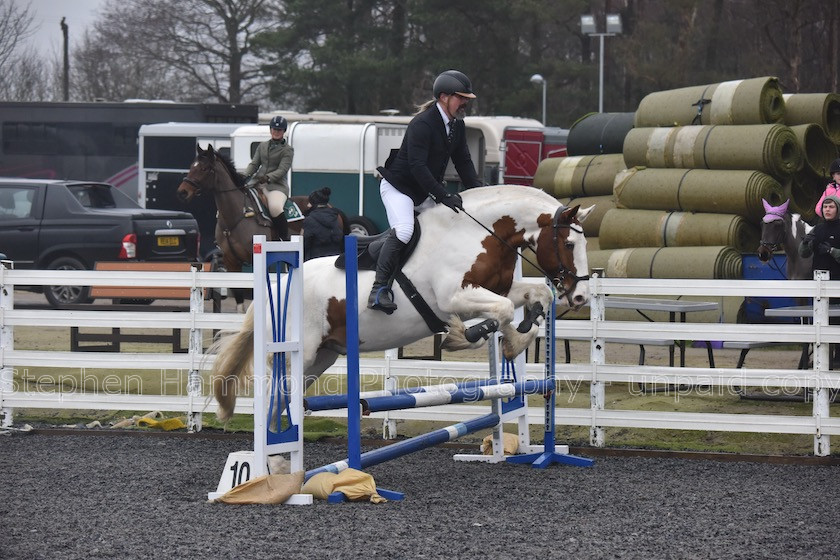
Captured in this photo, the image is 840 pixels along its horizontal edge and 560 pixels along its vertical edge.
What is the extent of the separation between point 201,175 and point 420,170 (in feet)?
22.6

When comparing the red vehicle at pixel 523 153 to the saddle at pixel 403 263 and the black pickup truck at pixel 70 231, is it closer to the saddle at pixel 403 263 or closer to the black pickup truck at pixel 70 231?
the black pickup truck at pixel 70 231

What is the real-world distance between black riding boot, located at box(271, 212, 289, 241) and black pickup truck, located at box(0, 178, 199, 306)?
4134 mm

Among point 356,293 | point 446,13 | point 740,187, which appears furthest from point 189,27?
point 356,293

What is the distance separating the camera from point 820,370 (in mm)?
7848

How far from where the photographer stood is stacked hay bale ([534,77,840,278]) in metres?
14.1

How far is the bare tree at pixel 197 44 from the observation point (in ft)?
137

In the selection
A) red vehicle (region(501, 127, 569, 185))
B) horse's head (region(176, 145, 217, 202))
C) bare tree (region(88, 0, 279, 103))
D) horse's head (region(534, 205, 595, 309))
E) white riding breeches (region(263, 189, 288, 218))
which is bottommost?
horse's head (region(534, 205, 595, 309))

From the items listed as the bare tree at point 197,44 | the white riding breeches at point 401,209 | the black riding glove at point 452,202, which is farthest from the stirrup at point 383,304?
the bare tree at point 197,44

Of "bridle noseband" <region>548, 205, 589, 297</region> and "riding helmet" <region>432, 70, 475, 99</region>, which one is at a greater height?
"riding helmet" <region>432, 70, 475, 99</region>

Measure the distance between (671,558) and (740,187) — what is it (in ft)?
32.3

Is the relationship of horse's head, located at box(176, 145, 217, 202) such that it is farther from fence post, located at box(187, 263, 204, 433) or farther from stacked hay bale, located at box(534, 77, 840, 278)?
stacked hay bale, located at box(534, 77, 840, 278)

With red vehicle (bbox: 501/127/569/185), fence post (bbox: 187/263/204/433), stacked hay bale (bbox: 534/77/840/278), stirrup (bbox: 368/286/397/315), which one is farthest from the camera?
red vehicle (bbox: 501/127/569/185)

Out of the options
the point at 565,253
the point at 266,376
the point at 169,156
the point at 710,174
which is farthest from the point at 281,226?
the point at 169,156

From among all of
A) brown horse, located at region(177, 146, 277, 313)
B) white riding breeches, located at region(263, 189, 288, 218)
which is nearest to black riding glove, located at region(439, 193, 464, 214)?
brown horse, located at region(177, 146, 277, 313)
